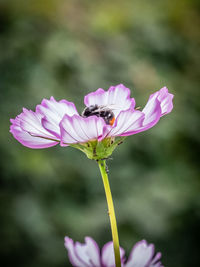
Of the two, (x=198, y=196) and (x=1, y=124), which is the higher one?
(x=1, y=124)

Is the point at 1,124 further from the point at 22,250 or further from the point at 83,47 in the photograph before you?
the point at 83,47

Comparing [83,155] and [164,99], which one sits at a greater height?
[83,155]

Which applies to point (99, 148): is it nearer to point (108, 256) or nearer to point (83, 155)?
point (108, 256)

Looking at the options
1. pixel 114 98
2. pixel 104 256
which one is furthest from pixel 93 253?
pixel 114 98

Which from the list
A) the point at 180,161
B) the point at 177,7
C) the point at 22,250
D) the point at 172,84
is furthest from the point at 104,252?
the point at 177,7

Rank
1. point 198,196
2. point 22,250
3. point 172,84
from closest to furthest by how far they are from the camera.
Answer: point 22,250, point 198,196, point 172,84

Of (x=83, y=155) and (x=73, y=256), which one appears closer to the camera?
(x=73, y=256)

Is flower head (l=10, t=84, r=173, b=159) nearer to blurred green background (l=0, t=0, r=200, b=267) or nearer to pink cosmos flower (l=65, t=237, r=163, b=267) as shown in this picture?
pink cosmos flower (l=65, t=237, r=163, b=267)

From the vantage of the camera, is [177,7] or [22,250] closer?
[22,250]
